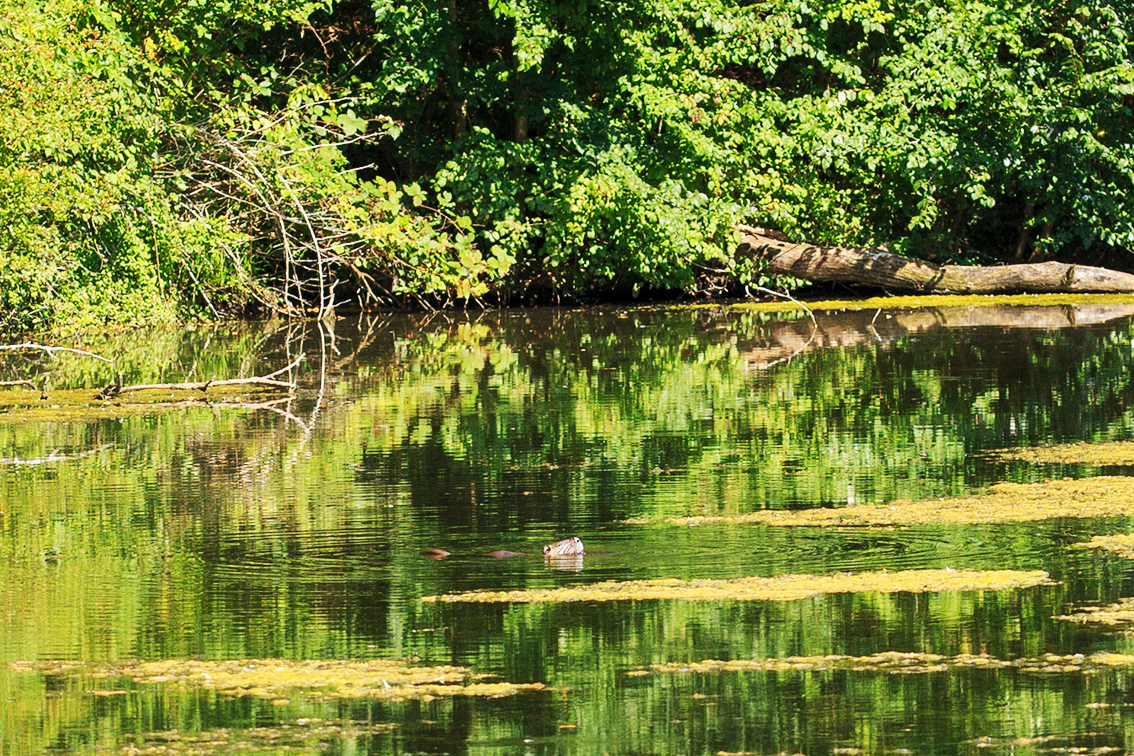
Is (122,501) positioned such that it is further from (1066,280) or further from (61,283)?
(1066,280)

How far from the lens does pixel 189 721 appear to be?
5.52 meters

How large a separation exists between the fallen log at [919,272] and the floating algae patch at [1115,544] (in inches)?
677

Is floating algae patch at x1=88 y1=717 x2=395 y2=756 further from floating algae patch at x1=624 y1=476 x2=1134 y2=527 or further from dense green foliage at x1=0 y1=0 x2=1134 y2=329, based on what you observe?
dense green foliage at x1=0 y1=0 x2=1134 y2=329

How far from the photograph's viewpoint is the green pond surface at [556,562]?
545 cm

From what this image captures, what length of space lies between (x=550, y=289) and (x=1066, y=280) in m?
7.32

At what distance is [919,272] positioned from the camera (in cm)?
2520

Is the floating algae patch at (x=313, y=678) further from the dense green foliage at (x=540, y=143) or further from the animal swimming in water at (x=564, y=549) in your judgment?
the dense green foliage at (x=540, y=143)

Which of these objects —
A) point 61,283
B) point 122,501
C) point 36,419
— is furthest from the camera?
point 61,283

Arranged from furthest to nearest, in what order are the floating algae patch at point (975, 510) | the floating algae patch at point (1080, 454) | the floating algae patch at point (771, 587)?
the floating algae patch at point (1080, 454)
the floating algae patch at point (975, 510)
the floating algae patch at point (771, 587)

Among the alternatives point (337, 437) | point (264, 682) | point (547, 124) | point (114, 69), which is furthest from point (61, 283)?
point (264, 682)

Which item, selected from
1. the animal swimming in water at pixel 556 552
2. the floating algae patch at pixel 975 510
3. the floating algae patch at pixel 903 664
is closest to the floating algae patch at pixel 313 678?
the floating algae patch at pixel 903 664

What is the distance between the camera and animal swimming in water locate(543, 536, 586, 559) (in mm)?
7988

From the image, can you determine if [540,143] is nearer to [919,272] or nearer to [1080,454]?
[919,272]

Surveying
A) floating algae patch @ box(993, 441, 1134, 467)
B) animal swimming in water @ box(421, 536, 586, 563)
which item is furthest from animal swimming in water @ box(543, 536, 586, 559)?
floating algae patch @ box(993, 441, 1134, 467)
